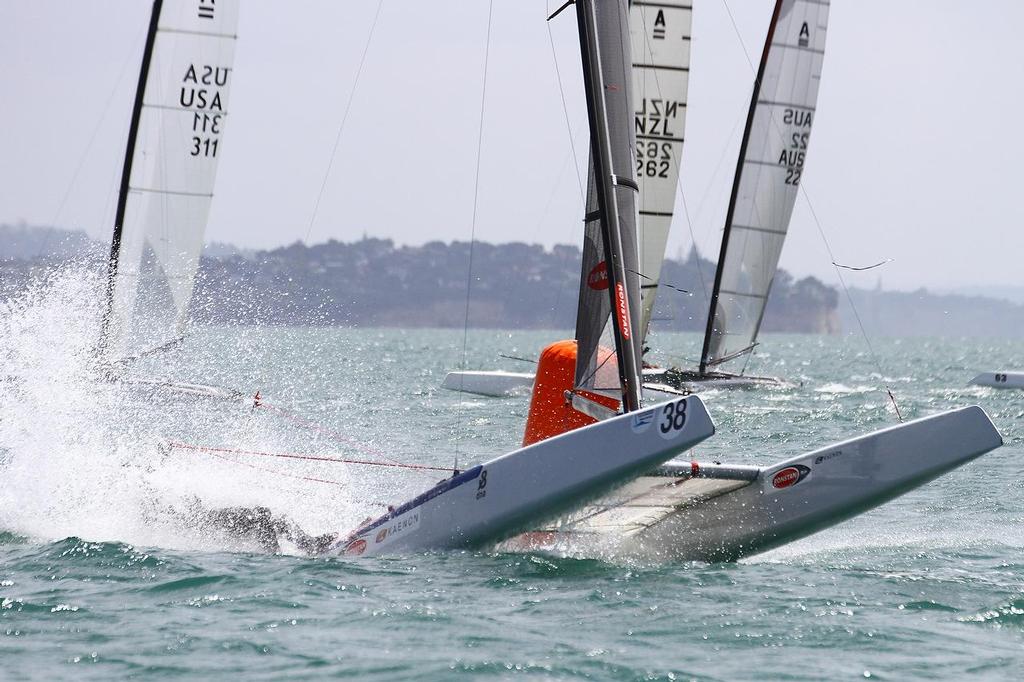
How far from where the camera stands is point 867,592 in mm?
6379

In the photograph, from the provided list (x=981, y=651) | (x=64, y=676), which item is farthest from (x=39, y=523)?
(x=981, y=651)

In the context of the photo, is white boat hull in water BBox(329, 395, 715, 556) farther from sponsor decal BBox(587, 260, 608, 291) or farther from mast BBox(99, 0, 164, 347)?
mast BBox(99, 0, 164, 347)

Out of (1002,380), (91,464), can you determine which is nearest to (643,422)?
(91,464)

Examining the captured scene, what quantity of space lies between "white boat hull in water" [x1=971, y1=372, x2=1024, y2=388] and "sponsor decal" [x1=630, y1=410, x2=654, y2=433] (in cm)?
2413

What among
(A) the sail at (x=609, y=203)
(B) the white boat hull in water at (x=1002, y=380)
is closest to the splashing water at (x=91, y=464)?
(A) the sail at (x=609, y=203)

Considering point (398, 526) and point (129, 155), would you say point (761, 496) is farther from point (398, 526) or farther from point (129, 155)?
point (129, 155)

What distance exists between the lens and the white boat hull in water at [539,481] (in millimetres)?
6316

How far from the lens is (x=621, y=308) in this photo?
7.23 meters

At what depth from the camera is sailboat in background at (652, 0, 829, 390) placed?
1845 centimetres

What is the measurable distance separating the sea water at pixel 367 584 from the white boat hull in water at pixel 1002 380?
17.2m

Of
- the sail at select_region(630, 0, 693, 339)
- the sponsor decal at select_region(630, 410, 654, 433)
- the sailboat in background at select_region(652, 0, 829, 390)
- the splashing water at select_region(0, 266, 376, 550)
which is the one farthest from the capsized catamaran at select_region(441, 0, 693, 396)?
the sponsor decal at select_region(630, 410, 654, 433)

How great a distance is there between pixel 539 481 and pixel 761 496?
4.44 ft

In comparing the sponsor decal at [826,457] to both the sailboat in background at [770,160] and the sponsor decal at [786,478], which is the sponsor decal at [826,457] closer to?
the sponsor decal at [786,478]

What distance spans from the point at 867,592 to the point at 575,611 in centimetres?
149
